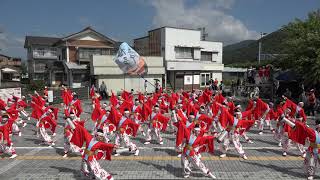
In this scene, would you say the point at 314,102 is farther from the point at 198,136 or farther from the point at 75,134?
the point at 75,134

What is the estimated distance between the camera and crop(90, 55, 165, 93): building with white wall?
31.0 meters

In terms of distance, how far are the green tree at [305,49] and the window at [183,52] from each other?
1561 centimetres

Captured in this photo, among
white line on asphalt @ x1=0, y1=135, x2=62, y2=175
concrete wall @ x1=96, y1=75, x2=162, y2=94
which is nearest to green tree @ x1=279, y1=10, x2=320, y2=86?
concrete wall @ x1=96, y1=75, x2=162, y2=94

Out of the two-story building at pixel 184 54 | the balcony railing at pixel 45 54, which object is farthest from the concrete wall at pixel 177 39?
the balcony railing at pixel 45 54

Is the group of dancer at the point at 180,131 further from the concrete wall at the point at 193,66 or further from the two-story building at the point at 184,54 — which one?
the two-story building at the point at 184,54

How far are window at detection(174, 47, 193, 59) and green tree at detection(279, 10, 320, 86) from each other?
1561 cm

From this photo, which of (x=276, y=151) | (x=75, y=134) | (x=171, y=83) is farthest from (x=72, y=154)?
(x=171, y=83)

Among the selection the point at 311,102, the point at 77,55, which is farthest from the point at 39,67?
the point at 311,102

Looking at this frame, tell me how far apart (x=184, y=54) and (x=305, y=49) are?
19097 millimetres

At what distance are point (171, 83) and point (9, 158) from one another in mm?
27407

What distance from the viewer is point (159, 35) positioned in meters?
38.2

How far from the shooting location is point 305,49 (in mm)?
21125

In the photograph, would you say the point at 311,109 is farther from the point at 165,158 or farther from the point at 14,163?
the point at 14,163

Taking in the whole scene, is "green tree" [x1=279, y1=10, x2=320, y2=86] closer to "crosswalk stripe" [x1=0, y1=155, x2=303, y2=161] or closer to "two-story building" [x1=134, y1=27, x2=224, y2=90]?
"crosswalk stripe" [x1=0, y1=155, x2=303, y2=161]
